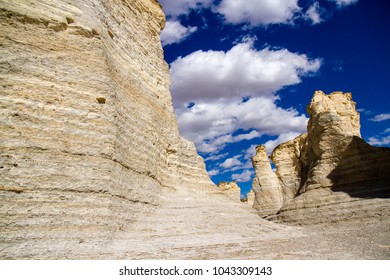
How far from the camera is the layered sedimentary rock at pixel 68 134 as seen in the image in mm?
8070

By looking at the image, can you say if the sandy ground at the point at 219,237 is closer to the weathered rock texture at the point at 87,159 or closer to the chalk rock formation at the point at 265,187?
the weathered rock texture at the point at 87,159

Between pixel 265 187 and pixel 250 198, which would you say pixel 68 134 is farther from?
pixel 250 198

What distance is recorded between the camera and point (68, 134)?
967cm

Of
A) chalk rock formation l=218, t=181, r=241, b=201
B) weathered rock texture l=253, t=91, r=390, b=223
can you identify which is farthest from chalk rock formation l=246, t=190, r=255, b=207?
weathered rock texture l=253, t=91, r=390, b=223

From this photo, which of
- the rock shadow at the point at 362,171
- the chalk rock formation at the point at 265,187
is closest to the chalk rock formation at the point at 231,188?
the chalk rock formation at the point at 265,187

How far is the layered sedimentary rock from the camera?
26.5ft

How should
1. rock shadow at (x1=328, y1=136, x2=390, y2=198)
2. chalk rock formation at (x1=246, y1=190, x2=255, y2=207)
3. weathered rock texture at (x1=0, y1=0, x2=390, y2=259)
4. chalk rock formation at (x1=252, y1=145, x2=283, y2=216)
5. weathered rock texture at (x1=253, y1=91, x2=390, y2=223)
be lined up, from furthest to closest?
chalk rock formation at (x1=246, y1=190, x2=255, y2=207), chalk rock formation at (x1=252, y1=145, x2=283, y2=216), rock shadow at (x1=328, y1=136, x2=390, y2=198), weathered rock texture at (x1=253, y1=91, x2=390, y2=223), weathered rock texture at (x1=0, y1=0, x2=390, y2=259)

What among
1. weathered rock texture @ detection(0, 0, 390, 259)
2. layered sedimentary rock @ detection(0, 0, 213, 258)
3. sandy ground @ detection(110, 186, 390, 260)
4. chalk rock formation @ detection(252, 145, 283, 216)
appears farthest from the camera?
chalk rock formation @ detection(252, 145, 283, 216)

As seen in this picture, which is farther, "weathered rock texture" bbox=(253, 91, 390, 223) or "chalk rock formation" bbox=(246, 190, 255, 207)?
"chalk rock formation" bbox=(246, 190, 255, 207)

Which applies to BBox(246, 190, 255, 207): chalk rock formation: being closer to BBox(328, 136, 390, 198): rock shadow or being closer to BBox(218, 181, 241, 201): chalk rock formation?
BBox(218, 181, 241, 201): chalk rock formation

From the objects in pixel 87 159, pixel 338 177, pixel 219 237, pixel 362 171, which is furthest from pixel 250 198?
pixel 87 159

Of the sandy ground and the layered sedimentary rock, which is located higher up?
the layered sedimentary rock
